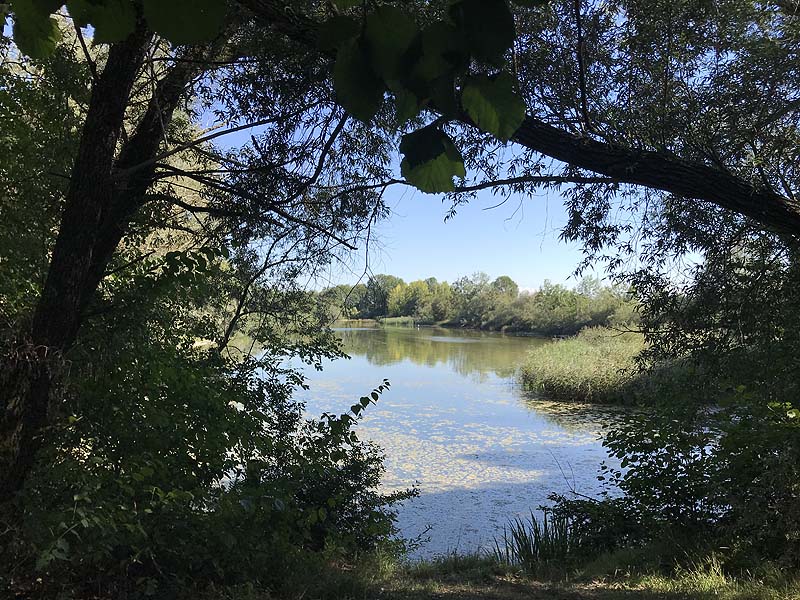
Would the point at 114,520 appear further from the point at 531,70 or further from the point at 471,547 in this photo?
the point at 471,547

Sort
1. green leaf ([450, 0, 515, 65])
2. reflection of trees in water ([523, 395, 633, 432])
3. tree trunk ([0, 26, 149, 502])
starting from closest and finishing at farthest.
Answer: green leaf ([450, 0, 515, 65]) < tree trunk ([0, 26, 149, 502]) < reflection of trees in water ([523, 395, 633, 432])

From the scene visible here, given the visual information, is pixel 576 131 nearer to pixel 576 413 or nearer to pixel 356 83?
pixel 356 83

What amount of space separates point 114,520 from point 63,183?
6.90 feet

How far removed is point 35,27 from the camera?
0.91 m

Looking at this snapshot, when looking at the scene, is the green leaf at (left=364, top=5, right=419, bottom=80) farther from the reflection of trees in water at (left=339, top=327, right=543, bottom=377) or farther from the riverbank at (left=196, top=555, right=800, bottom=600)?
the reflection of trees in water at (left=339, top=327, right=543, bottom=377)

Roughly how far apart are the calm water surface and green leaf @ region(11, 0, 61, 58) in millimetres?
4992

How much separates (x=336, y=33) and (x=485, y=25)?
8.2 inches

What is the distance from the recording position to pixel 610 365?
54.0 ft

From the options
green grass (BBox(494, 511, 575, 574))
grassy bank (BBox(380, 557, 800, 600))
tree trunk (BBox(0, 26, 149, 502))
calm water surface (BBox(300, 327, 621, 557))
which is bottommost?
calm water surface (BBox(300, 327, 621, 557))

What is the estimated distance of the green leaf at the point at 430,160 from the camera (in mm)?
823

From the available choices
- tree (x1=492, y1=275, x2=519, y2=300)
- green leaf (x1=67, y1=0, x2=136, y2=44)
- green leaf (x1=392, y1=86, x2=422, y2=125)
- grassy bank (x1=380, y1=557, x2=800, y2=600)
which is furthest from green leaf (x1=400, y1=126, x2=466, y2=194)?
tree (x1=492, y1=275, x2=519, y2=300)

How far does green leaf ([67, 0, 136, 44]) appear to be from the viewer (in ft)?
2.74

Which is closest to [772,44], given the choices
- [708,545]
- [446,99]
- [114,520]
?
[708,545]

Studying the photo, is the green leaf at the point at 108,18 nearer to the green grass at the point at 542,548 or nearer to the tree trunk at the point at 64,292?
the tree trunk at the point at 64,292
